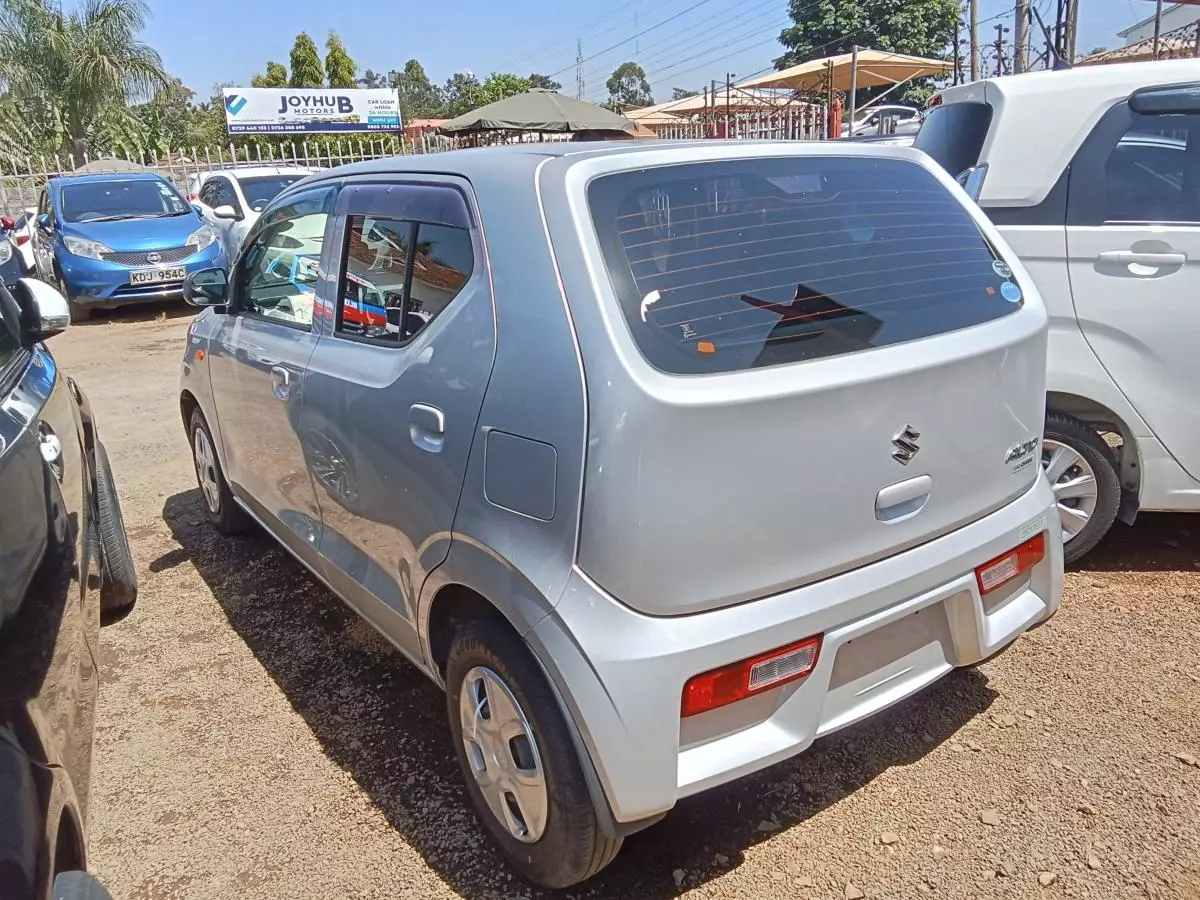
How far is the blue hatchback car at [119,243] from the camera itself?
10625 millimetres

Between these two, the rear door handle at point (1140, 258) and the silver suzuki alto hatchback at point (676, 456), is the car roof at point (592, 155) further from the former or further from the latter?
the rear door handle at point (1140, 258)

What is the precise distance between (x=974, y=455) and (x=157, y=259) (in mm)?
10822

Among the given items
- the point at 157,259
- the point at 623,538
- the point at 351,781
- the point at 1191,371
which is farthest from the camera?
the point at 157,259

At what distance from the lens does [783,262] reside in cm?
213

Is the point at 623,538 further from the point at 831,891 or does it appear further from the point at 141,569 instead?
the point at 141,569

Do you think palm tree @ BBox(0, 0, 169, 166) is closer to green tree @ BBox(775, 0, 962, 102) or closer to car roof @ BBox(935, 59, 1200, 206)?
car roof @ BBox(935, 59, 1200, 206)

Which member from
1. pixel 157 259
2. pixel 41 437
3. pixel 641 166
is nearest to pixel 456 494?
pixel 641 166

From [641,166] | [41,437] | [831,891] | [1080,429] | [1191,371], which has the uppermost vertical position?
[641,166]

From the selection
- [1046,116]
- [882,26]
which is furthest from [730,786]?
[882,26]

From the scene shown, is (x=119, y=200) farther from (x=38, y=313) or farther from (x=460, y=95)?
(x=460, y=95)

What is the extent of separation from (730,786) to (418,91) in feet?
270

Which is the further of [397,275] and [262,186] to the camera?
[262,186]

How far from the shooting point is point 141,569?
4.29 m

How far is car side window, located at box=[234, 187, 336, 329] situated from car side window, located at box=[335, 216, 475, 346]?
1.04ft
